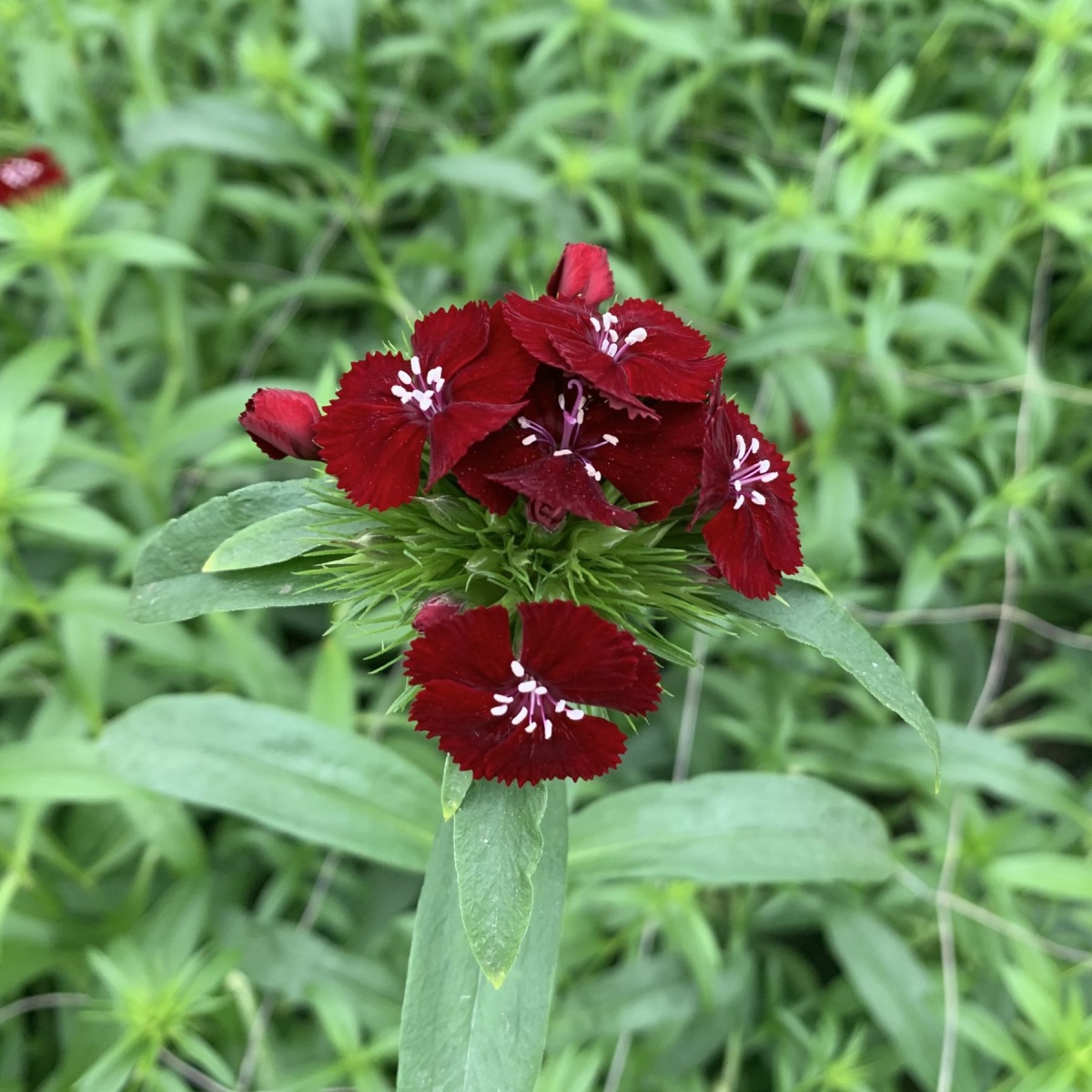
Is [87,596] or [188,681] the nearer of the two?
[87,596]

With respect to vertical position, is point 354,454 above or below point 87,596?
above

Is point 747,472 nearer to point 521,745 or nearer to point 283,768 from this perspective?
point 521,745

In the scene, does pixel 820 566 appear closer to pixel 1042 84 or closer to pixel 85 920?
pixel 1042 84

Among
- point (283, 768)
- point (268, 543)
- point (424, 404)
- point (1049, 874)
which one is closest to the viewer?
point (424, 404)

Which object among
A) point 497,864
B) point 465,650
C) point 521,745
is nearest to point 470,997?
point 497,864

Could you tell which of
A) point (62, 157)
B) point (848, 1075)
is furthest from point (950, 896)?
point (62, 157)

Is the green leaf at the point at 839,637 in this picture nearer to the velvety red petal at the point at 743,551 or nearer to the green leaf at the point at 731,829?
the velvety red petal at the point at 743,551

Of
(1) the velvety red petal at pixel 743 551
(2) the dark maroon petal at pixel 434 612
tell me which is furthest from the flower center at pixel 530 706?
(1) the velvety red petal at pixel 743 551
